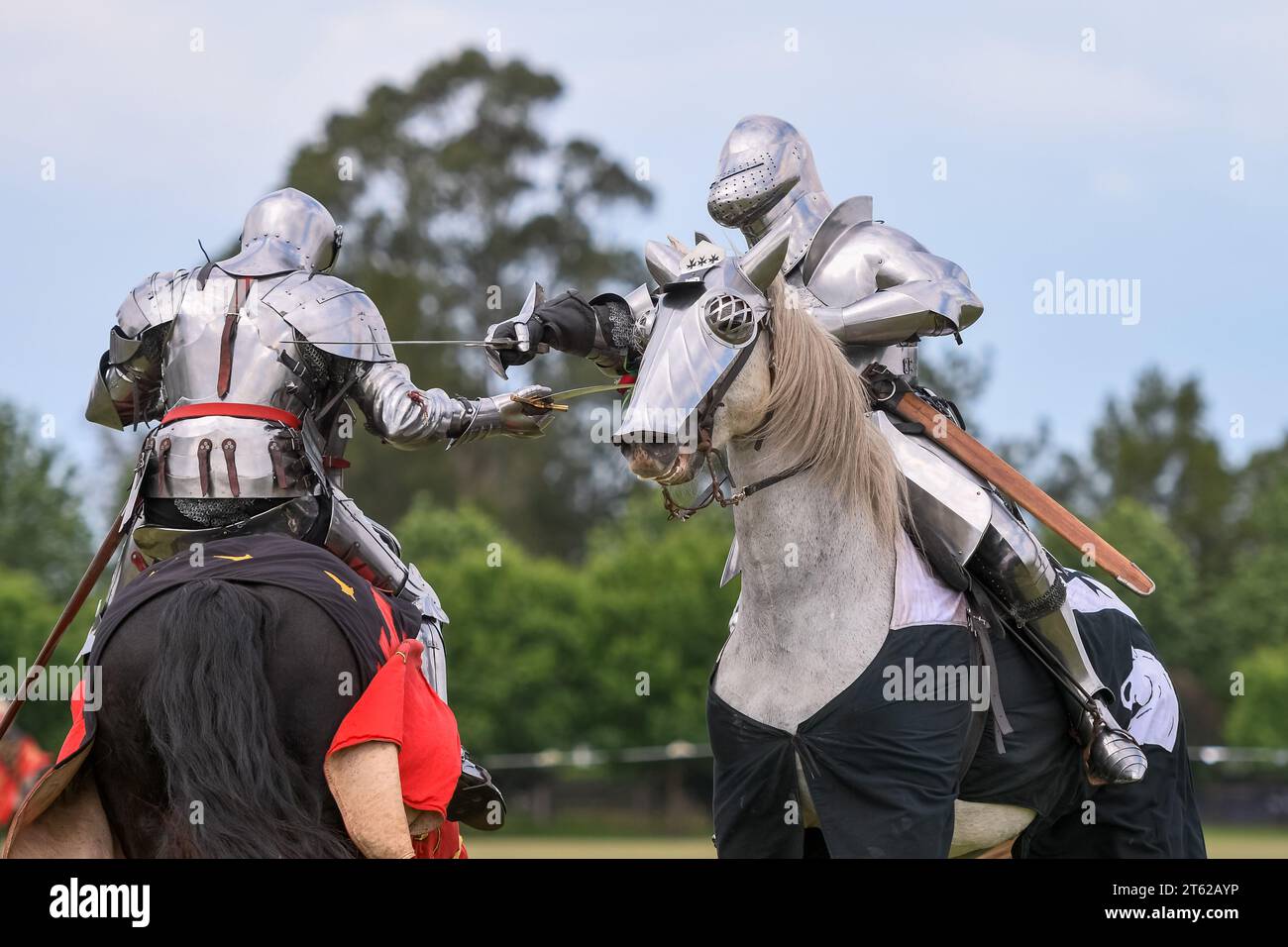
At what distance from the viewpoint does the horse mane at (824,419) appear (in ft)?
20.7

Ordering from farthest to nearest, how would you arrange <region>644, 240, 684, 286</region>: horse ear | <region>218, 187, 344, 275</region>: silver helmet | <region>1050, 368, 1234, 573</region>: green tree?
1. <region>1050, 368, 1234, 573</region>: green tree
2. <region>218, 187, 344, 275</region>: silver helmet
3. <region>644, 240, 684, 286</region>: horse ear

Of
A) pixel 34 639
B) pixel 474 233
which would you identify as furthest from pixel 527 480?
pixel 34 639

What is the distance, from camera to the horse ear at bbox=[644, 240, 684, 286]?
21.3 ft

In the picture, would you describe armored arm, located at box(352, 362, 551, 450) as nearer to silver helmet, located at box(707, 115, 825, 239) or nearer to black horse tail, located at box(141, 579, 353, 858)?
silver helmet, located at box(707, 115, 825, 239)

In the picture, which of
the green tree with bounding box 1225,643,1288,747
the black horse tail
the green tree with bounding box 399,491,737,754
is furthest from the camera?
the green tree with bounding box 1225,643,1288,747

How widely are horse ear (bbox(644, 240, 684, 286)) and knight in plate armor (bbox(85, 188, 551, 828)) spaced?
938mm

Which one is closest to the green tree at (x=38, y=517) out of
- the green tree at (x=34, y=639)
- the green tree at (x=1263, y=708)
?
the green tree at (x=34, y=639)

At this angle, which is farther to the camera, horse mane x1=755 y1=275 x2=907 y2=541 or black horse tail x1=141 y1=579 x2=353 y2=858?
horse mane x1=755 y1=275 x2=907 y2=541

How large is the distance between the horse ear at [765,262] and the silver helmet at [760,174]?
1353 millimetres

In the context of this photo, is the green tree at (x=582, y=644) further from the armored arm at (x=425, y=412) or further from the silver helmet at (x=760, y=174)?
the armored arm at (x=425, y=412)

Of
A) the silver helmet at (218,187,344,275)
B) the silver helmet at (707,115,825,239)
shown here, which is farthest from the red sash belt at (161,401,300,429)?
the silver helmet at (707,115,825,239)

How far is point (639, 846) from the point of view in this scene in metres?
28.2
